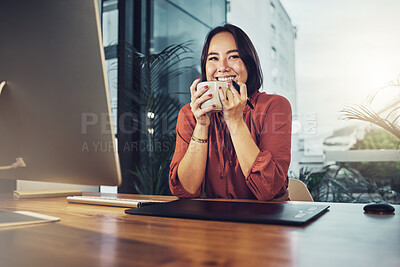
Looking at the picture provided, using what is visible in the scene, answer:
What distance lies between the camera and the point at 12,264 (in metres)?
0.38

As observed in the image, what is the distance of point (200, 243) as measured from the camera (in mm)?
461

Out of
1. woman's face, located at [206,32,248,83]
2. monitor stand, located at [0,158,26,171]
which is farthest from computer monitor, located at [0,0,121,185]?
woman's face, located at [206,32,248,83]

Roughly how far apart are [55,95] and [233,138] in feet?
2.41

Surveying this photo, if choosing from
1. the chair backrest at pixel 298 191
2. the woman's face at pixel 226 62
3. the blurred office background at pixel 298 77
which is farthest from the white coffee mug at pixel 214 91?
the blurred office background at pixel 298 77

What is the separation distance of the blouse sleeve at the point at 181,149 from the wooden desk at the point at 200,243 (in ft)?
2.02

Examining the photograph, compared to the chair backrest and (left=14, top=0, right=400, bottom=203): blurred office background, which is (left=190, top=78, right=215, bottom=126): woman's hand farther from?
(left=14, top=0, right=400, bottom=203): blurred office background

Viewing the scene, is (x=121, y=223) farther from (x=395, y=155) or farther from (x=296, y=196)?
(x=395, y=155)

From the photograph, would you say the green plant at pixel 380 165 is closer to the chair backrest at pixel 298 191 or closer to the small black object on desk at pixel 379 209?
the chair backrest at pixel 298 191

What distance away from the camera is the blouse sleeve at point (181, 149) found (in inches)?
50.5

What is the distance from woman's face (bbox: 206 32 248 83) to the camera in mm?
1512

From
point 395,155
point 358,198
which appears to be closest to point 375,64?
point 395,155

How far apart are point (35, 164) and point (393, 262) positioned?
2.04 feet

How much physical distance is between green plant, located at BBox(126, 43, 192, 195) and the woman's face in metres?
1.07

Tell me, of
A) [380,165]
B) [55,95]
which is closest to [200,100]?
[55,95]
